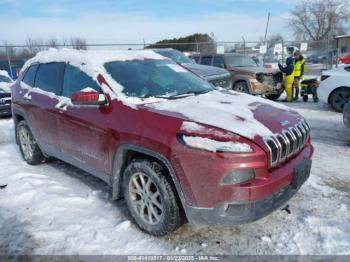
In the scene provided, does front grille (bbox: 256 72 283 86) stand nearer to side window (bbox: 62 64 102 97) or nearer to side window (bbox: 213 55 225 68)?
side window (bbox: 213 55 225 68)

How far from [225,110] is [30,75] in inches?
136

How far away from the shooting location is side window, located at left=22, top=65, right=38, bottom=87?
17.2 feet

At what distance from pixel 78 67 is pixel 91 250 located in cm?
216

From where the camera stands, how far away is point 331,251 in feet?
10.1

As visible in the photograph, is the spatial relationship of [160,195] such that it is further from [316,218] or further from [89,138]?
[316,218]

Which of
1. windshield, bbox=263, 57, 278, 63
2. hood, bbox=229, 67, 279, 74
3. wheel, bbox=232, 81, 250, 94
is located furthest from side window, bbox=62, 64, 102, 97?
windshield, bbox=263, 57, 278, 63

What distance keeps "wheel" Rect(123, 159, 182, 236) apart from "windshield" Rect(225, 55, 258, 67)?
9.47 m

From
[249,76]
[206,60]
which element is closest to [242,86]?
[249,76]

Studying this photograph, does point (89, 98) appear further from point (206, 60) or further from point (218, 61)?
point (206, 60)

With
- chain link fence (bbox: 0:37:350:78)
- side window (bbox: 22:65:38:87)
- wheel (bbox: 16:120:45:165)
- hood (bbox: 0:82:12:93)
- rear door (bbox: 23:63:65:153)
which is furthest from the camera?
chain link fence (bbox: 0:37:350:78)

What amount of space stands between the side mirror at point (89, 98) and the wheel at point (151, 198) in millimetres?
742

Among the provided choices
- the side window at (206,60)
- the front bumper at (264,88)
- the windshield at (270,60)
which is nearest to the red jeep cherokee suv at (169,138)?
the front bumper at (264,88)

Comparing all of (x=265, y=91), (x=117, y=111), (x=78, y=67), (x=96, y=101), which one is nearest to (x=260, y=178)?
(x=117, y=111)

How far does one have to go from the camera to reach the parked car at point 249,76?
11461 millimetres
